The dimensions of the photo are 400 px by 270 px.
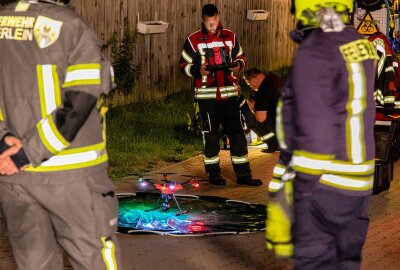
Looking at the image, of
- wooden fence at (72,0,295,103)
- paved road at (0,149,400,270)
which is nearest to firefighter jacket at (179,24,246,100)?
paved road at (0,149,400,270)

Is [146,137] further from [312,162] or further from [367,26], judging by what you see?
[312,162]

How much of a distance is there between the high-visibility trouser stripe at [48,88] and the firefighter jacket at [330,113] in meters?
1.08

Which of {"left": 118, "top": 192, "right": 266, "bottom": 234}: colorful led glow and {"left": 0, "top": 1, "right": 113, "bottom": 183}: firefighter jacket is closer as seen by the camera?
{"left": 0, "top": 1, "right": 113, "bottom": 183}: firefighter jacket

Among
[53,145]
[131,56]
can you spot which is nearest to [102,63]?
[53,145]

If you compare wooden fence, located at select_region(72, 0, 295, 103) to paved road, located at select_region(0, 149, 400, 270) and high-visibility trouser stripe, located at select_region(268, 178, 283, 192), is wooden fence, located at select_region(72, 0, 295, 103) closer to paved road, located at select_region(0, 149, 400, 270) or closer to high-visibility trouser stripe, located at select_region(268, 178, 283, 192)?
paved road, located at select_region(0, 149, 400, 270)

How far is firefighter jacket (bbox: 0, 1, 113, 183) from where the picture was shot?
16.3 feet

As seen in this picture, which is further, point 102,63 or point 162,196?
point 162,196

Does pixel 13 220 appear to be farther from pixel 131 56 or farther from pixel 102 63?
pixel 131 56

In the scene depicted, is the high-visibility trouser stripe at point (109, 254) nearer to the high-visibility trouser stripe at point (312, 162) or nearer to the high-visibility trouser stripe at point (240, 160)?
the high-visibility trouser stripe at point (312, 162)

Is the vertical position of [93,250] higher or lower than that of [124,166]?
higher

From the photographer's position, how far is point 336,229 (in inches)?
195

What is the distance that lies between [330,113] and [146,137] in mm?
9169

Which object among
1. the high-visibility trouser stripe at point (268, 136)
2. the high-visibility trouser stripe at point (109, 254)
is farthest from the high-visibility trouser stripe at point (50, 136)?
the high-visibility trouser stripe at point (268, 136)

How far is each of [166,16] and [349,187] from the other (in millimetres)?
13635
